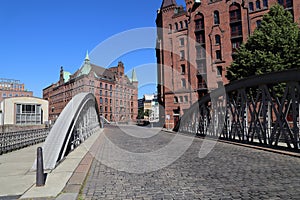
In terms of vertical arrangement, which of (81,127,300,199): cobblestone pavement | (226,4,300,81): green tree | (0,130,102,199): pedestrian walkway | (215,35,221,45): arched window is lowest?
(81,127,300,199): cobblestone pavement

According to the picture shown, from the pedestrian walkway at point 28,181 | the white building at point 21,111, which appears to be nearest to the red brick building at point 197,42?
the white building at point 21,111

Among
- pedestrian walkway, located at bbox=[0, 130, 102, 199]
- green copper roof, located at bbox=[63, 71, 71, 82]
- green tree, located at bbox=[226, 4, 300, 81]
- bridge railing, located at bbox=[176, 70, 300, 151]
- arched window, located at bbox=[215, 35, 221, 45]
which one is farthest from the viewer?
green copper roof, located at bbox=[63, 71, 71, 82]

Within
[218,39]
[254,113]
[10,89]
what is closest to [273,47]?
[254,113]

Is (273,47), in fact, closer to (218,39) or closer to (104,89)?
(218,39)

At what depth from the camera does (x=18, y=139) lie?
1346 cm

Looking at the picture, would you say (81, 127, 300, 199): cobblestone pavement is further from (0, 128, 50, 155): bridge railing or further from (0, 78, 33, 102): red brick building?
(0, 78, 33, 102): red brick building

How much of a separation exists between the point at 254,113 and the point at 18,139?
501 inches

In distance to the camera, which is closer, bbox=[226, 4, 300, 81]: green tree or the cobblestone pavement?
the cobblestone pavement

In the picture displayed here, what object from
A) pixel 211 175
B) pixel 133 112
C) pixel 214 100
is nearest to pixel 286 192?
pixel 211 175

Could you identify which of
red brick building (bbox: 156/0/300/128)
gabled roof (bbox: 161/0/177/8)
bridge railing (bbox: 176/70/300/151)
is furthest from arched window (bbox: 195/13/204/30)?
bridge railing (bbox: 176/70/300/151)

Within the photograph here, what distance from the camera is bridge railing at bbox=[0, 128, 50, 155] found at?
455 inches

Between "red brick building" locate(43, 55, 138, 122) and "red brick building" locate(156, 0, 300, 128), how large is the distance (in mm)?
41958

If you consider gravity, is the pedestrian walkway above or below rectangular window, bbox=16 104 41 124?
below

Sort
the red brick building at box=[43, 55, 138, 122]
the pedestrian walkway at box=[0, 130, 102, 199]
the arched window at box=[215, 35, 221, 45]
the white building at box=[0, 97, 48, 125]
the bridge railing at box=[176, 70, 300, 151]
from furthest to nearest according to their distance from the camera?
the red brick building at box=[43, 55, 138, 122] < the arched window at box=[215, 35, 221, 45] < the white building at box=[0, 97, 48, 125] < the bridge railing at box=[176, 70, 300, 151] < the pedestrian walkway at box=[0, 130, 102, 199]
